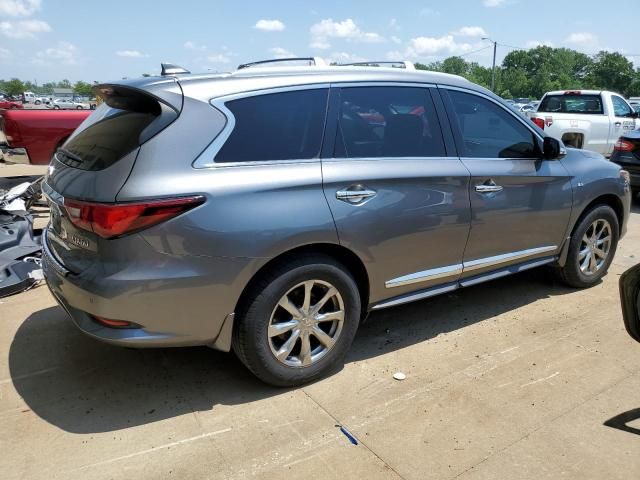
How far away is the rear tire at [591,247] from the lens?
15.2 feet

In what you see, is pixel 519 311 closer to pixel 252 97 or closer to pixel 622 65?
pixel 252 97

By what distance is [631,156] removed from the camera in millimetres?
8719

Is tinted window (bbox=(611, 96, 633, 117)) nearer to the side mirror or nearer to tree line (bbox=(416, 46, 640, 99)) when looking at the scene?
the side mirror

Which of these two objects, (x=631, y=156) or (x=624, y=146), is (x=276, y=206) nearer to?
(x=631, y=156)

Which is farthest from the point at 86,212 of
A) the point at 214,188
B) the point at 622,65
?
the point at 622,65

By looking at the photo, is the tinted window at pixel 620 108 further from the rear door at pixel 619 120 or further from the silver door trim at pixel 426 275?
the silver door trim at pixel 426 275

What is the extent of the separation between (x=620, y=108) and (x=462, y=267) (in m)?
10.4

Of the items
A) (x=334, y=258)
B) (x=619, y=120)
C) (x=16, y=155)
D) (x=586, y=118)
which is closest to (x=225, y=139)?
(x=334, y=258)

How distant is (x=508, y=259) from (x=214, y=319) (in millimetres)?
2395

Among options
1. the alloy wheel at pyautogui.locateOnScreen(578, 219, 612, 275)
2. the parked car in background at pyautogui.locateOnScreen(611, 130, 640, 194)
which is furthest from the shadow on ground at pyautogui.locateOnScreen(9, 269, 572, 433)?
the parked car in background at pyautogui.locateOnScreen(611, 130, 640, 194)

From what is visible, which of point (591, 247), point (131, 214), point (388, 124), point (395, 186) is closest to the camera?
point (131, 214)

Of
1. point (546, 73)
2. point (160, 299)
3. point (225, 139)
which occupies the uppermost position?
point (546, 73)

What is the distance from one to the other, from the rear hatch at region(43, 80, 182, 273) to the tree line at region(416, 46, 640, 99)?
294ft

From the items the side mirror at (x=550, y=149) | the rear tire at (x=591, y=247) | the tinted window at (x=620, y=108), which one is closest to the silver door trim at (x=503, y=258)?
the rear tire at (x=591, y=247)
